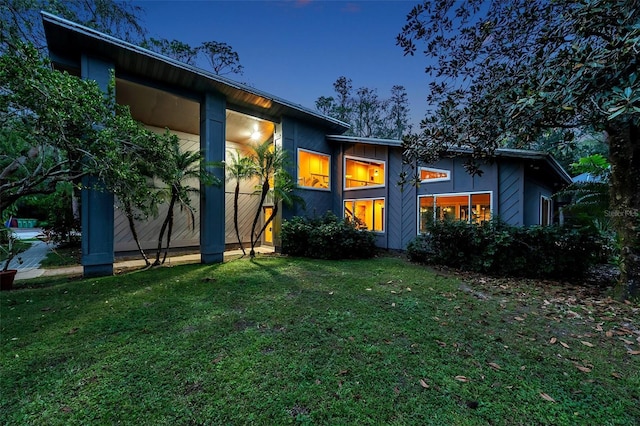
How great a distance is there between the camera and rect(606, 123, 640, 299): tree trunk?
14.4ft

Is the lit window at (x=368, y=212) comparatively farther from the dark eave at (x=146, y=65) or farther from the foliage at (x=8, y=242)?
the foliage at (x=8, y=242)

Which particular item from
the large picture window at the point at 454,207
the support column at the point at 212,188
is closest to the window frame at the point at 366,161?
the large picture window at the point at 454,207

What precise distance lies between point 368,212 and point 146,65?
8.20 m

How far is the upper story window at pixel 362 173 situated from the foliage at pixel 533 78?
20.7 feet

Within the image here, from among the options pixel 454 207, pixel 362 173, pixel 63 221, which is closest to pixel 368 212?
pixel 362 173

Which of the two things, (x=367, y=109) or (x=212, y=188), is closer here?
(x=212, y=188)

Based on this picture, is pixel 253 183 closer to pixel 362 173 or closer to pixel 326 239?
pixel 362 173

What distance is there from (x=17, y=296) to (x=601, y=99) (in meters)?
8.18

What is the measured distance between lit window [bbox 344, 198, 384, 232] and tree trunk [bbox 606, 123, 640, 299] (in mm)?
6260

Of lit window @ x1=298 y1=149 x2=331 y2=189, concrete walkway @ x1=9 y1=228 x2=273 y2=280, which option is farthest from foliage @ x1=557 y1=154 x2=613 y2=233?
concrete walkway @ x1=9 y1=228 x2=273 y2=280

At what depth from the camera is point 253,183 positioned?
1160 centimetres

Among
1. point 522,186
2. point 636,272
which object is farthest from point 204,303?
point 522,186

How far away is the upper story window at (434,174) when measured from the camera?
8703mm

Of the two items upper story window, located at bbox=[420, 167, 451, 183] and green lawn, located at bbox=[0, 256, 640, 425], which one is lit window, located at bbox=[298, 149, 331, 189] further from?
green lawn, located at bbox=[0, 256, 640, 425]
